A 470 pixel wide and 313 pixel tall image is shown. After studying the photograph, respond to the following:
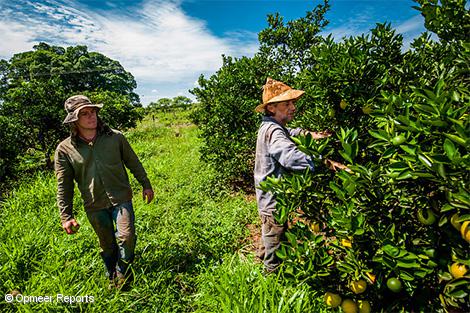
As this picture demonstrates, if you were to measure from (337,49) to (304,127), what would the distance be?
2.65ft

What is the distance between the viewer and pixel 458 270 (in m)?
1.14

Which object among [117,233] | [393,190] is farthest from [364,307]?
[117,233]

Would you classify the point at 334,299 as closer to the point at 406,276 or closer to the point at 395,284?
the point at 395,284

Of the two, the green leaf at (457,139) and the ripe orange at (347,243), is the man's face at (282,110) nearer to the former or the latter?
the ripe orange at (347,243)

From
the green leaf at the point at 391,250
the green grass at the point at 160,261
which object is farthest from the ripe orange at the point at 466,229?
the green grass at the point at 160,261

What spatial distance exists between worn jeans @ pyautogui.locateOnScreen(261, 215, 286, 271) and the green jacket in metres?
1.40

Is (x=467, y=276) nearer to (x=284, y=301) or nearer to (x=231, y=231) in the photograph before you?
(x=284, y=301)

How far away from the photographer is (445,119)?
1.00 metres

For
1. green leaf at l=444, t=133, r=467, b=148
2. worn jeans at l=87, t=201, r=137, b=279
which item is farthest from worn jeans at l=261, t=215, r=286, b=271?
green leaf at l=444, t=133, r=467, b=148

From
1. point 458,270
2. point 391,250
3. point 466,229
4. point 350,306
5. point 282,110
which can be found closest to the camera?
point 466,229

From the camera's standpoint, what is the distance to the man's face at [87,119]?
2436 millimetres

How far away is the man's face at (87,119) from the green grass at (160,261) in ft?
4.64

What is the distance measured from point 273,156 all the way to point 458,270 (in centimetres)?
126

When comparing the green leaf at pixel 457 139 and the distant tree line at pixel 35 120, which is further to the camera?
the distant tree line at pixel 35 120
